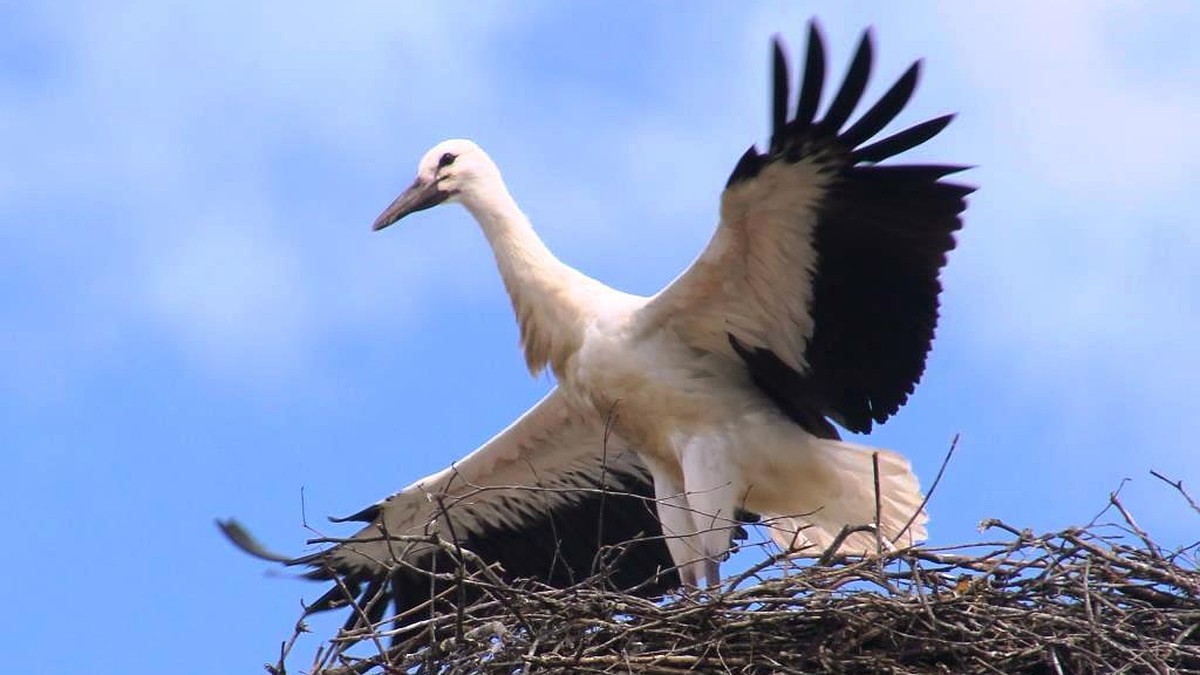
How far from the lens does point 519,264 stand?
816cm

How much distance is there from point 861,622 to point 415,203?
2.75m

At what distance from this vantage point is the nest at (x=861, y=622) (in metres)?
6.29

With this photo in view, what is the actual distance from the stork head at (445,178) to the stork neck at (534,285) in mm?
71

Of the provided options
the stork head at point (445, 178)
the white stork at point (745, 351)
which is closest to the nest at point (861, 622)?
the white stork at point (745, 351)

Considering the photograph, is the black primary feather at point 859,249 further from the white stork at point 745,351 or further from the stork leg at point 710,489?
the stork leg at point 710,489

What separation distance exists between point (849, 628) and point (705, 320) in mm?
1699

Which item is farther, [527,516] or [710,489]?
[527,516]

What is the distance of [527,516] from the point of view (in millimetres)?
8789

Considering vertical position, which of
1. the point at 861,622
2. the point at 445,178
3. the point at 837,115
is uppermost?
the point at 445,178

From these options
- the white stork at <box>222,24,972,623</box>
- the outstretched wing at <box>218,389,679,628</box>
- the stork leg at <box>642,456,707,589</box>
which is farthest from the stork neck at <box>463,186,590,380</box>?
the stork leg at <box>642,456,707,589</box>

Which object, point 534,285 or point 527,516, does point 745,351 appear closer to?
point 534,285

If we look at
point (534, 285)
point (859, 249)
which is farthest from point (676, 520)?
point (859, 249)

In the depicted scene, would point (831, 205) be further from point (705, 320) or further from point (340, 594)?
point (340, 594)

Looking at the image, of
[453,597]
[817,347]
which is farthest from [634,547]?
[817,347]
